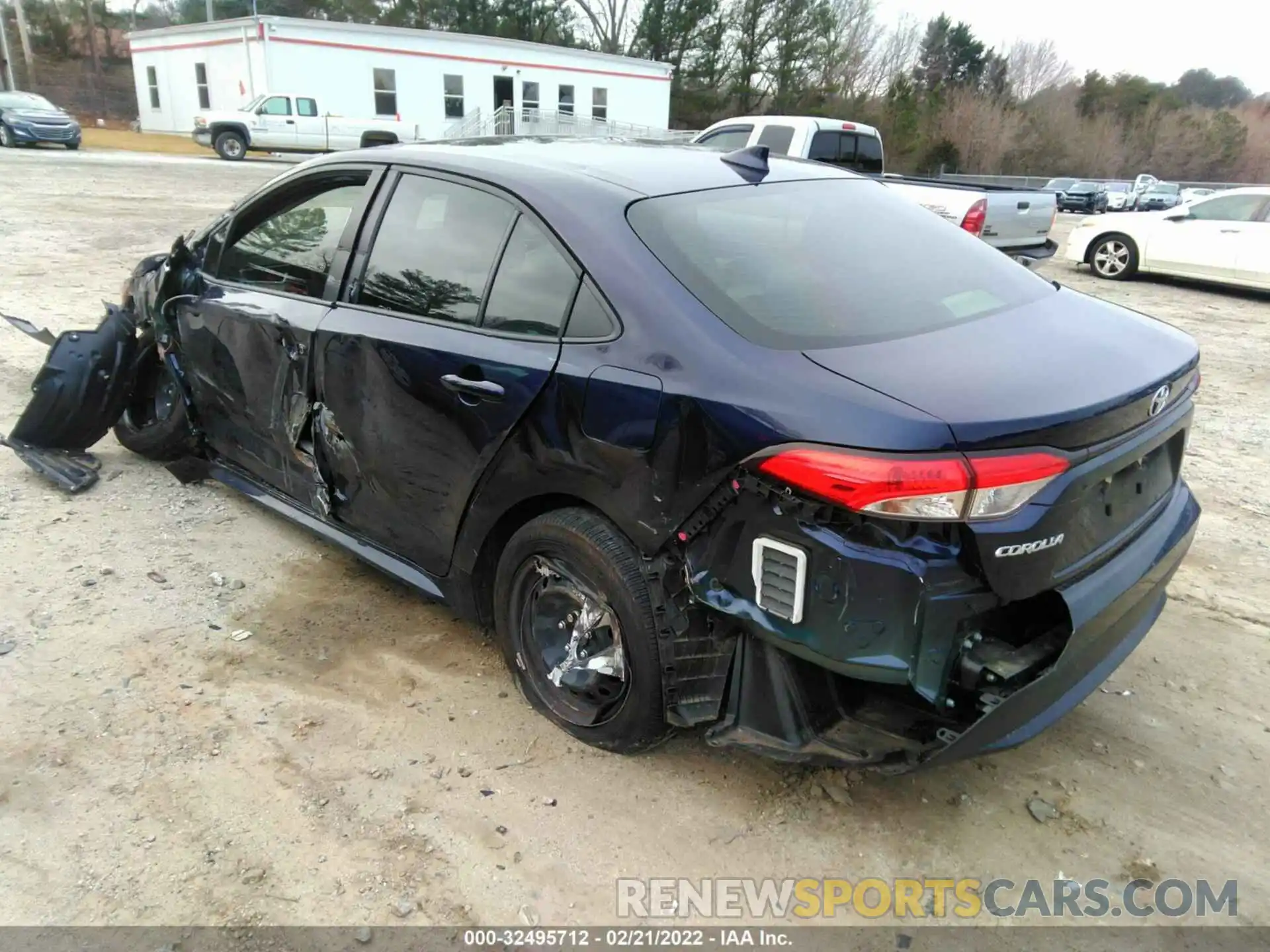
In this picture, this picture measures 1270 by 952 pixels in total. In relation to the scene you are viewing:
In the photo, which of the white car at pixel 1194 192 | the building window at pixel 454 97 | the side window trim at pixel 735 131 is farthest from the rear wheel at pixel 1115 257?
the building window at pixel 454 97

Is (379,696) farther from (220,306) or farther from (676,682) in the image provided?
(220,306)

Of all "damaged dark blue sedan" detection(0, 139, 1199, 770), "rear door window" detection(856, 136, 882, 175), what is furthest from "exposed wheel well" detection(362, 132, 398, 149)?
"damaged dark blue sedan" detection(0, 139, 1199, 770)

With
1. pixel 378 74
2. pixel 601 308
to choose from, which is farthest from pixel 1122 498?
pixel 378 74

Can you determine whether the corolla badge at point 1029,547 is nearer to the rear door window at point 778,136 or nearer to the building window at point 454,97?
the rear door window at point 778,136

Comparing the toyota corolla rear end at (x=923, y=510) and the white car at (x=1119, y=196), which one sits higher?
the toyota corolla rear end at (x=923, y=510)

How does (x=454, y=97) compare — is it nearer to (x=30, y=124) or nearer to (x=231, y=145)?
(x=231, y=145)

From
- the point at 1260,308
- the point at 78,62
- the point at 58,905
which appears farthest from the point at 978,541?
the point at 78,62

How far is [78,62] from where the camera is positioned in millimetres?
46375

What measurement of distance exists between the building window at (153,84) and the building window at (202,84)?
350 centimetres

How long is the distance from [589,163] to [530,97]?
110 feet

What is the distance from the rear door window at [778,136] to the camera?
1098 centimetres

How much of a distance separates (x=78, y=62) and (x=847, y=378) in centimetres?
5770

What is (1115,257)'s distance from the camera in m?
12.8

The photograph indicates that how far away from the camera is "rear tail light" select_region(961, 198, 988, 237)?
28.2 feet
